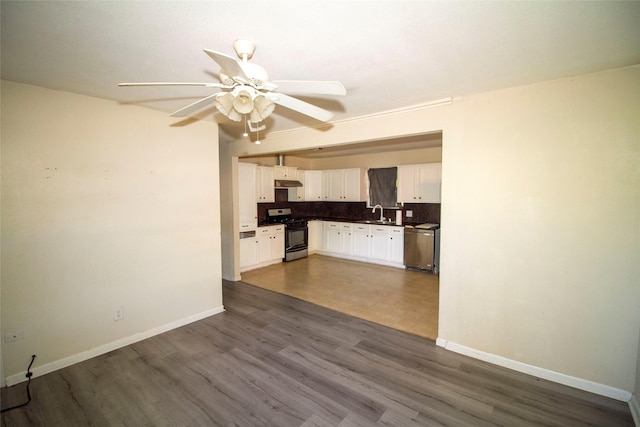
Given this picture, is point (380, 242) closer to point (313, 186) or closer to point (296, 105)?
point (313, 186)

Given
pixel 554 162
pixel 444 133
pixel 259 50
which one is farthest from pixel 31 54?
pixel 554 162

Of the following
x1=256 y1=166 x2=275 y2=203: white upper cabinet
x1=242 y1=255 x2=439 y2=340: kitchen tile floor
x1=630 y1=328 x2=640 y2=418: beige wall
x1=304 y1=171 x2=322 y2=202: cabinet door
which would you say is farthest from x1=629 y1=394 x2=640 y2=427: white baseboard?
x1=304 y1=171 x2=322 y2=202: cabinet door

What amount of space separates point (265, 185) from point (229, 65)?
505 centimetres

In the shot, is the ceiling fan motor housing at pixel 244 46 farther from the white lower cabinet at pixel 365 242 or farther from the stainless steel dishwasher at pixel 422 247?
the white lower cabinet at pixel 365 242

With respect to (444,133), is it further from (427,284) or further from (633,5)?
(427,284)

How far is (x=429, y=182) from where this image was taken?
239 inches

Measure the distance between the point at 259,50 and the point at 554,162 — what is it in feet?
8.25

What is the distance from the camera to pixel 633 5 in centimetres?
140

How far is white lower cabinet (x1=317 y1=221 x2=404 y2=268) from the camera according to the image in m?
6.19

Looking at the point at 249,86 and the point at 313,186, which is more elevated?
the point at 249,86

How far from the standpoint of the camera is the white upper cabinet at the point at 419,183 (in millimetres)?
6008

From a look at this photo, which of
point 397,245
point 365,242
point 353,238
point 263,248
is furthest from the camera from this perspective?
point 353,238

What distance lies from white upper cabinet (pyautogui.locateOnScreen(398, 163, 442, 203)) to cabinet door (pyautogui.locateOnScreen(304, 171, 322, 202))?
2232mm

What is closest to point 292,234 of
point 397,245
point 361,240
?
point 361,240
